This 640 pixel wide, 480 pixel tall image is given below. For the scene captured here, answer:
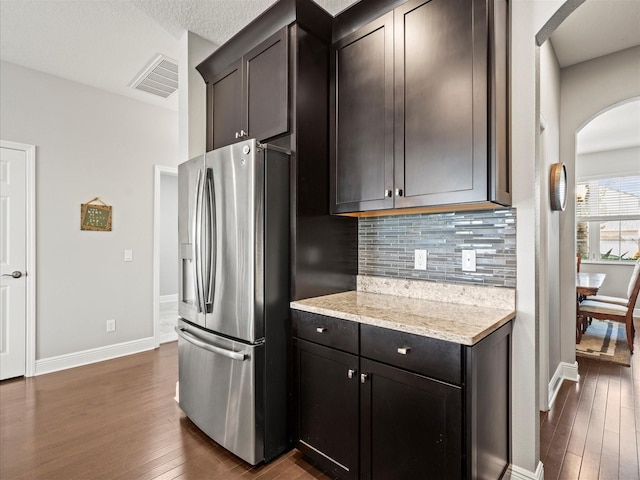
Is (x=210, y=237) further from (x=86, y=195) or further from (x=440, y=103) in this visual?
(x=86, y=195)

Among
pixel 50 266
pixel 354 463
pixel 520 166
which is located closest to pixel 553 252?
pixel 520 166

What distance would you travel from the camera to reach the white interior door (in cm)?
312

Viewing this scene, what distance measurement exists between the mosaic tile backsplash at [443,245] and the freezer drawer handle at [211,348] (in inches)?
40.1

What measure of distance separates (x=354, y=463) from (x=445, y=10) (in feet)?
7.41

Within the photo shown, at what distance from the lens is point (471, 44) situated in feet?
5.12

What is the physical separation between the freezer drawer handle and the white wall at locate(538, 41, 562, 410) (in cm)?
197

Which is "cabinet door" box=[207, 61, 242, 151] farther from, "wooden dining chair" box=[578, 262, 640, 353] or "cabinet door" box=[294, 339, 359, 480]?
"wooden dining chair" box=[578, 262, 640, 353]

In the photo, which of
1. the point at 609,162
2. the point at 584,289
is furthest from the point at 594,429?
the point at 609,162

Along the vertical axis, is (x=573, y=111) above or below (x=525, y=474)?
above

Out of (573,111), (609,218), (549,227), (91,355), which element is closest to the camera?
(549,227)

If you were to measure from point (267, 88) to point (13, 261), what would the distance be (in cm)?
301

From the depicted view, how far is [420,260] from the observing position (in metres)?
2.09

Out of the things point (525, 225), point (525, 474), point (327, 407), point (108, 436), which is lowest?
point (108, 436)

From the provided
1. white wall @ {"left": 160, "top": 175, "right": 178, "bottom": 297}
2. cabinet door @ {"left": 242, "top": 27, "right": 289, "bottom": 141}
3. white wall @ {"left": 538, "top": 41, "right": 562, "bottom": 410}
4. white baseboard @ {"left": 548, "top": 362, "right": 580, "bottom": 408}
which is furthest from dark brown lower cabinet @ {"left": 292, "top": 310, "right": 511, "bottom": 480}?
white wall @ {"left": 160, "top": 175, "right": 178, "bottom": 297}
